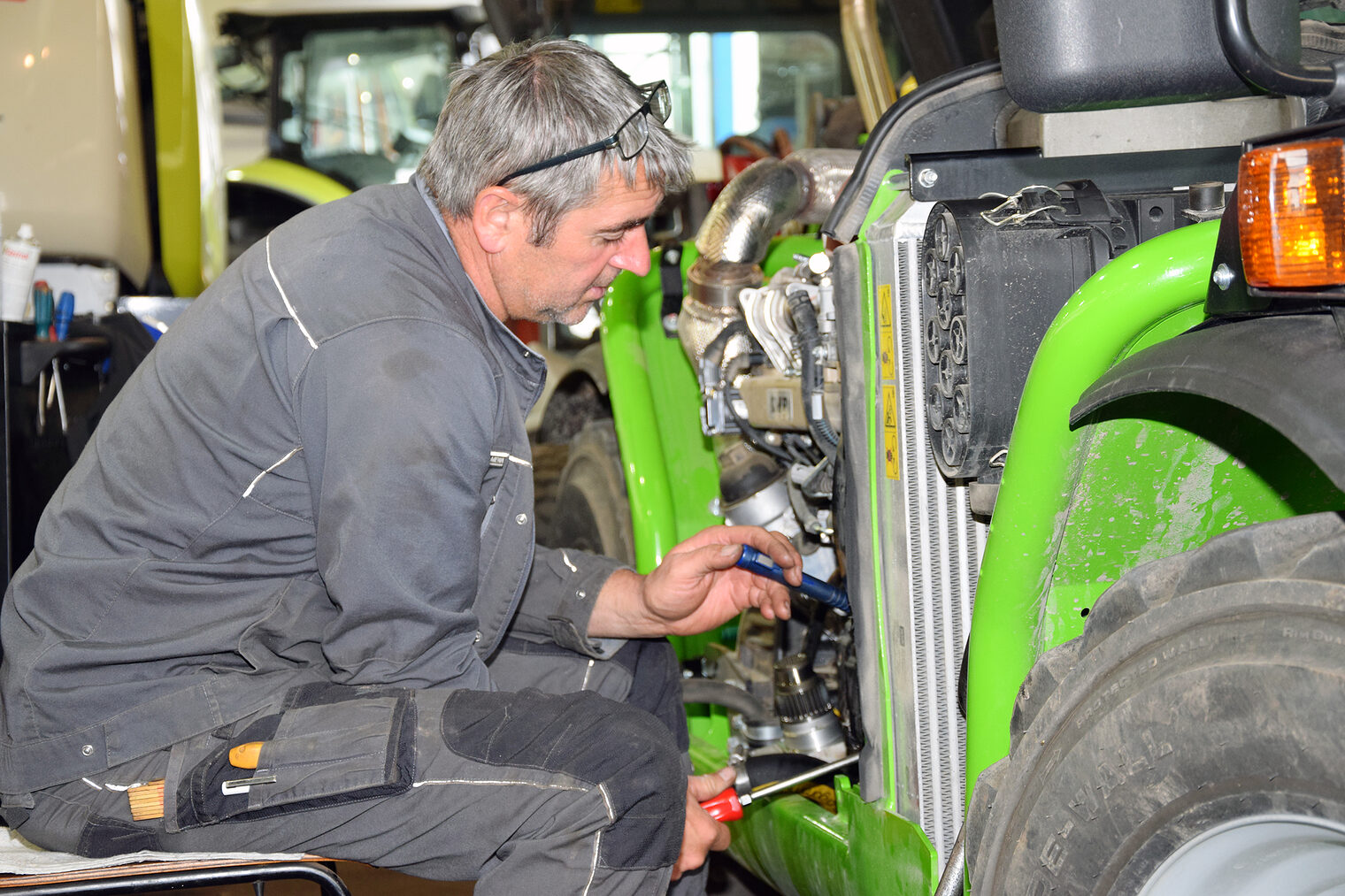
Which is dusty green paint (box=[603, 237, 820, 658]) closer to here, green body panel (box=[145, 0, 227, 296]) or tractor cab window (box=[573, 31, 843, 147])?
green body panel (box=[145, 0, 227, 296])

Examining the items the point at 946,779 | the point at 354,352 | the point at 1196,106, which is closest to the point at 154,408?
the point at 354,352

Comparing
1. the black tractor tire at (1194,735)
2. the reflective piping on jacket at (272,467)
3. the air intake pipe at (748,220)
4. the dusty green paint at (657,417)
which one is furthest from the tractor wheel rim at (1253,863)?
the dusty green paint at (657,417)

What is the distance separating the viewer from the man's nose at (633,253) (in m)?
1.95

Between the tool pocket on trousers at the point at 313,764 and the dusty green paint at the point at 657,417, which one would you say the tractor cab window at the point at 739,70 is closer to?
the dusty green paint at the point at 657,417

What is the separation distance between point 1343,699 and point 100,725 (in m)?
1.48

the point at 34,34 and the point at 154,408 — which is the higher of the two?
the point at 34,34

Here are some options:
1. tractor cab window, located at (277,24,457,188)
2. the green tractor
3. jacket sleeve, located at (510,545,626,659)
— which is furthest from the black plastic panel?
tractor cab window, located at (277,24,457,188)

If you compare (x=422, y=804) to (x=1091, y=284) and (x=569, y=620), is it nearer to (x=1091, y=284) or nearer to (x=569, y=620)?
(x=569, y=620)

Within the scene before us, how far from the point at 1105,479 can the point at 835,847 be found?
3.20 feet

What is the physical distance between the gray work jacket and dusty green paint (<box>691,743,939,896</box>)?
2.13 ft

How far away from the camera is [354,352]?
159 centimetres

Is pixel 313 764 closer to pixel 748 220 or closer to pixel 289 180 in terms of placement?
pixel 748 220

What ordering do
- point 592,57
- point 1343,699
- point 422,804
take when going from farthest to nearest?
point 592,57 → point 422,804 → point 1343,699

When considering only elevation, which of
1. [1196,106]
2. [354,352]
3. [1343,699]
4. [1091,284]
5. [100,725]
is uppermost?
[1196,106]
